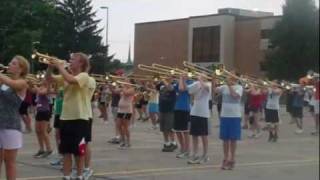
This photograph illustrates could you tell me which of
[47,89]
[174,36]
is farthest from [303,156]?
[174,36]

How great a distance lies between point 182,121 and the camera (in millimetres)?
11633

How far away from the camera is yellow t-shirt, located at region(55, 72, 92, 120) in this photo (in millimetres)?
7438

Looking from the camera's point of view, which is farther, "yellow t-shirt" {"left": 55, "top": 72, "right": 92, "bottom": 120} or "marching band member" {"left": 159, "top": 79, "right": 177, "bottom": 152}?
"marching band member" {"left": 159, "top": 79, "right": 177, "bottom": 152}

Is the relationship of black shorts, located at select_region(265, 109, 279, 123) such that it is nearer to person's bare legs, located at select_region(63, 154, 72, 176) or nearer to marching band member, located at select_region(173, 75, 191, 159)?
marching band member, located at select_region(173, 75, 191, 159)

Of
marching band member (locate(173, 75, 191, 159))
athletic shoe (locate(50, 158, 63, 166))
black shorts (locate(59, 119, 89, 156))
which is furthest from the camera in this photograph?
marching band member (locate(173, 75, 191, 159))

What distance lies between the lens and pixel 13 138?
6.85 metres

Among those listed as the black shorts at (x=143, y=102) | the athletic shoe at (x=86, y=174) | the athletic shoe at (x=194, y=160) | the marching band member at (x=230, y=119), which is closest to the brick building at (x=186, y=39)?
the black shorts at (x=143, y=102)

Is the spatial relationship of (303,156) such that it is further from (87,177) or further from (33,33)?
(33,33)

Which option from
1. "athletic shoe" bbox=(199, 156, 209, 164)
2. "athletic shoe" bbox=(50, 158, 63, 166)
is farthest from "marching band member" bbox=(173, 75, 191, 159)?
"athletic shoe" bbox=(50, 158, 63, 166)

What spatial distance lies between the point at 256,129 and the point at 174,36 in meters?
50.6

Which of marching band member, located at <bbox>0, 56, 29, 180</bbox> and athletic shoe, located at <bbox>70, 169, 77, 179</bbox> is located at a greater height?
marching band member, located at <bbox>0, 56, 29, 180</bbox>

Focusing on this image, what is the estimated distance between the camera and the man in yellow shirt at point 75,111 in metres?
7.38

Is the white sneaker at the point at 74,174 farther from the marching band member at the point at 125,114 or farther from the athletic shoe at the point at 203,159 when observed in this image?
the marching band member at the point at 125,114

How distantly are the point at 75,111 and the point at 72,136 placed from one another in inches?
11.0
